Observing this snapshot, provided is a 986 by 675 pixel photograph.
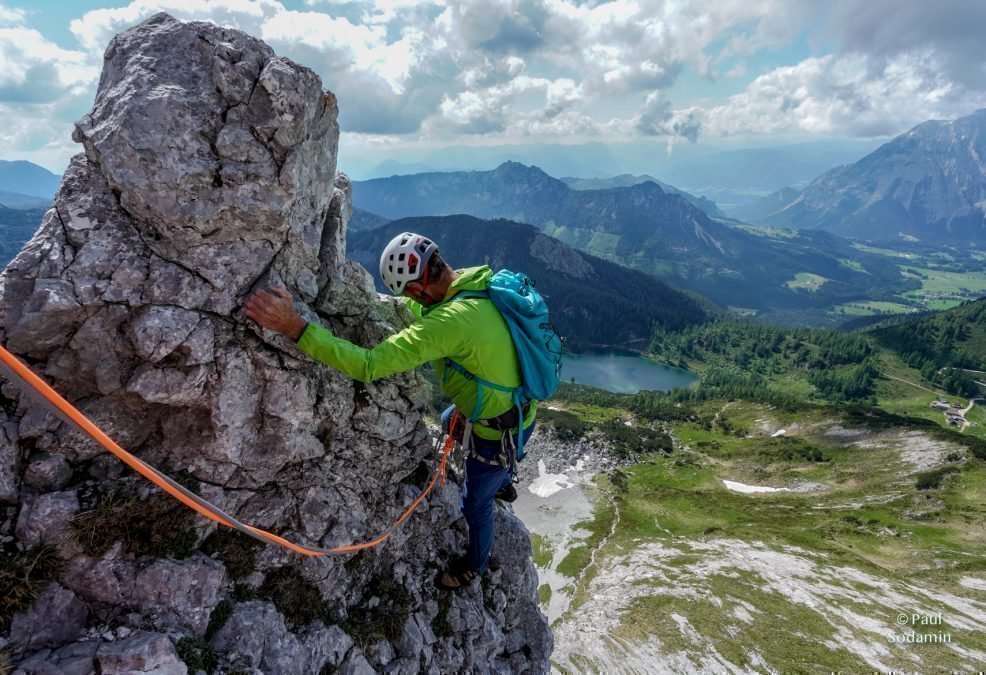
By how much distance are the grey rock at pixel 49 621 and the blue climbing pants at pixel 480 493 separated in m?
6.39

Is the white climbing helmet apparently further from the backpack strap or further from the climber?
the backpack strap

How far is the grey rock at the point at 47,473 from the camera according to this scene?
671 centimetres

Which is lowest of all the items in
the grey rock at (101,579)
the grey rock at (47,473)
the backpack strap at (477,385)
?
the grey rock at (101,579)

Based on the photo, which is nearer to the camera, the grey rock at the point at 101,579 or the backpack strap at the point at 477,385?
the grey rock at the point at 101,579

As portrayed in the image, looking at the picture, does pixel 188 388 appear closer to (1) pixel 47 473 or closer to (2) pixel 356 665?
(1) pixel 47 473

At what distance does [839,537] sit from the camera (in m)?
70.9

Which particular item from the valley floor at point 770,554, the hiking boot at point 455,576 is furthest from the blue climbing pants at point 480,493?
the valley floor at point 770,554

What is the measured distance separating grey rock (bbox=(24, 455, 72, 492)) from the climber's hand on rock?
340cm

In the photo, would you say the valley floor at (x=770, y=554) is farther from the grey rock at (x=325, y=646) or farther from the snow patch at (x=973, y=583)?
the grey rock at (x=325, y=646)

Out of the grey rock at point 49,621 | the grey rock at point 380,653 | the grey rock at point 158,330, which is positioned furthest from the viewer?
the grey rock at point 380,653

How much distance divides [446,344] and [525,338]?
5.63 feet

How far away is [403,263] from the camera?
8.16 m

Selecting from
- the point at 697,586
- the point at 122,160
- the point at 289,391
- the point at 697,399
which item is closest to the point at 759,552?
the point at 697,586

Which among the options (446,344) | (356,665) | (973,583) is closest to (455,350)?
(446,344)
